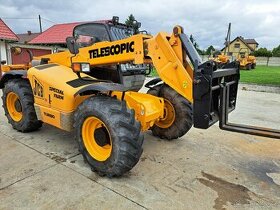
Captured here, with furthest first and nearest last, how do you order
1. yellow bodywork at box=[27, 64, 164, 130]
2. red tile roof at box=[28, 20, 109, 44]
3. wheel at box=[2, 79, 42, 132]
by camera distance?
red tile roof at box=[28, 20, 109, 44] < wheel at box=[2, 79, 42, 132] < yellow bodywork at box=[27, 64, 164, 130]

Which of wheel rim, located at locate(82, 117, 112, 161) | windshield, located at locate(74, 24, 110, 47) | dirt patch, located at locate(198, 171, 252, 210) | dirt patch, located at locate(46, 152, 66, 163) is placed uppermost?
windshield, located at locate(74, 24, 110, 47)

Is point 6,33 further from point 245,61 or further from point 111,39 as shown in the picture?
point 245,61

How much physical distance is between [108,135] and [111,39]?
177 cm

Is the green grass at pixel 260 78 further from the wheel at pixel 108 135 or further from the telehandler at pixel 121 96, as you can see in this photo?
the wheel at pixel 108 135

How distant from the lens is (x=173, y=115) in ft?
14.7

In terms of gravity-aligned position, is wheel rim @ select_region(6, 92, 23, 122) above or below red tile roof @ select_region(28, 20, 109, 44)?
below

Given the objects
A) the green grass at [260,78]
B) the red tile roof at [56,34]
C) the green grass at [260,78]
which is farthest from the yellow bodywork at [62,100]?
the red tile roof at [56,34]

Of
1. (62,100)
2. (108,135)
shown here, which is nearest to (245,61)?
(62,100)

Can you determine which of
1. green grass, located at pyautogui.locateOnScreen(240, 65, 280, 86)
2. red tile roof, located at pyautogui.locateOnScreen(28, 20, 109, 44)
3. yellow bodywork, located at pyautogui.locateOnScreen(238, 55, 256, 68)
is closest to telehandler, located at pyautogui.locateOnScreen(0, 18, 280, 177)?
green grass, located at pyautogui.locateOnScreen(240, 65, 280, 86)

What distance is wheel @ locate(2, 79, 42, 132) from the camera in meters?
4.62

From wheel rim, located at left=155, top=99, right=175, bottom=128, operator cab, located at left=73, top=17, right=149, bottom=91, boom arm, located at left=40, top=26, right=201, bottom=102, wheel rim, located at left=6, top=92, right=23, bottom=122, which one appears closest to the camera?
boom arm, located at left=40, top=26, right=201, bottom=102

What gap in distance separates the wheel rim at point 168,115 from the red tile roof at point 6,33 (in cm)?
1041

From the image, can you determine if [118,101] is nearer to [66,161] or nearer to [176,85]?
[176,85]

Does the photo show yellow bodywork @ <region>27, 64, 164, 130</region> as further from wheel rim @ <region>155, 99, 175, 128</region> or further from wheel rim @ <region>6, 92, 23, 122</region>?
wheel rim @ <region>6, 92, 23, 122</region>
